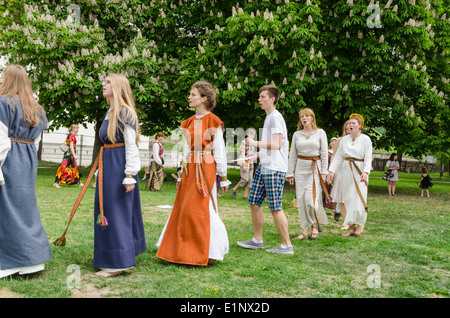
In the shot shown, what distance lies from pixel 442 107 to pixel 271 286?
604 inches

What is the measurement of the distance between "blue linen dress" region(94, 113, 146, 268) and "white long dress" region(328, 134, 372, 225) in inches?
161

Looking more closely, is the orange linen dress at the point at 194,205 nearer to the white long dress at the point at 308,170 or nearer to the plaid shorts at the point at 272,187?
the plaid shorts at the point at 272,187

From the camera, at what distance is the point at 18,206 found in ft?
13.5

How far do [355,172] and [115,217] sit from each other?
462 cm

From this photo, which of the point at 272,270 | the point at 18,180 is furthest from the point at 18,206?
the point at 272,270

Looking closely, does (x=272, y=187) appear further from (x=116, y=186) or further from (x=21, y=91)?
(x=21, y=91)

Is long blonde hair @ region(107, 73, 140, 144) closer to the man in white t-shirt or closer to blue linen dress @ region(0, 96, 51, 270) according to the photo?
blue linen dress @ region(0, 96, 51, 270)

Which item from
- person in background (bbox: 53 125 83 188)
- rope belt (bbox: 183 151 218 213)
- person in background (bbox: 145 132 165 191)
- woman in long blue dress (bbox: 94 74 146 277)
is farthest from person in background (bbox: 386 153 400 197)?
woman in long blue dress (bbox: 94 74 146 277)

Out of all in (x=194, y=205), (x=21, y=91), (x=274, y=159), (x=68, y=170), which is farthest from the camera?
(x=68, y=170)

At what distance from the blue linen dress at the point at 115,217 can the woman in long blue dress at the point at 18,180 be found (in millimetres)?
579

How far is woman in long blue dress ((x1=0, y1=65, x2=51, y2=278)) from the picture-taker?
13.2 ft

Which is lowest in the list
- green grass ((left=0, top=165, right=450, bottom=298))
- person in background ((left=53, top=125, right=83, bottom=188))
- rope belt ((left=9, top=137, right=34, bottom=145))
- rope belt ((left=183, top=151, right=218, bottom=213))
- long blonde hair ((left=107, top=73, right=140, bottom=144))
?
green grass ((left=0, top=165, right=450, bottom=298))
